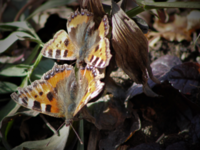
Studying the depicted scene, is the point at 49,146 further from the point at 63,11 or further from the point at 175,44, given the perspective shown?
the point at 175,44

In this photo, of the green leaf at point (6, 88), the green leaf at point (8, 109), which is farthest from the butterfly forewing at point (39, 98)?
the green leaf at point (6, 88)

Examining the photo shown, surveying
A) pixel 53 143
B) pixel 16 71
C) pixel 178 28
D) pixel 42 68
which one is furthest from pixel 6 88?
pixel 178 28

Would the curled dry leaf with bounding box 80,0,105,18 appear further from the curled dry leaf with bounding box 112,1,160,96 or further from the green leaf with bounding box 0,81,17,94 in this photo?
the green leaf with bounding box 0,81,17,94

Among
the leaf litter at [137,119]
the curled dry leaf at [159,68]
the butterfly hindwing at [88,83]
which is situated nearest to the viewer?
the butterfly hindwing at [88,83]

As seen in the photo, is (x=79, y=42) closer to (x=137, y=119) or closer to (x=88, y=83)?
(x=88, y=83)

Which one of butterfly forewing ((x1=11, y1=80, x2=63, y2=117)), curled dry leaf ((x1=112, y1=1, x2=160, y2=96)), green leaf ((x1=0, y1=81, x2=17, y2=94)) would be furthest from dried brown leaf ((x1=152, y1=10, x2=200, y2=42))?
green leaf ((x1=0, y1=81, x2=17, y2=94))

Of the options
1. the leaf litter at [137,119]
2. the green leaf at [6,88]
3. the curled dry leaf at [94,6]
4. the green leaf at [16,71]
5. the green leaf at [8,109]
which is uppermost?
the curled dry leaf at [94,6]

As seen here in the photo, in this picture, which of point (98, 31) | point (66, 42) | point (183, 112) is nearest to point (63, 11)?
point (66, 42)

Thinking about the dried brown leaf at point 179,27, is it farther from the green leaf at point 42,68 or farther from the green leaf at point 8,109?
the green leaf at point 8,109
